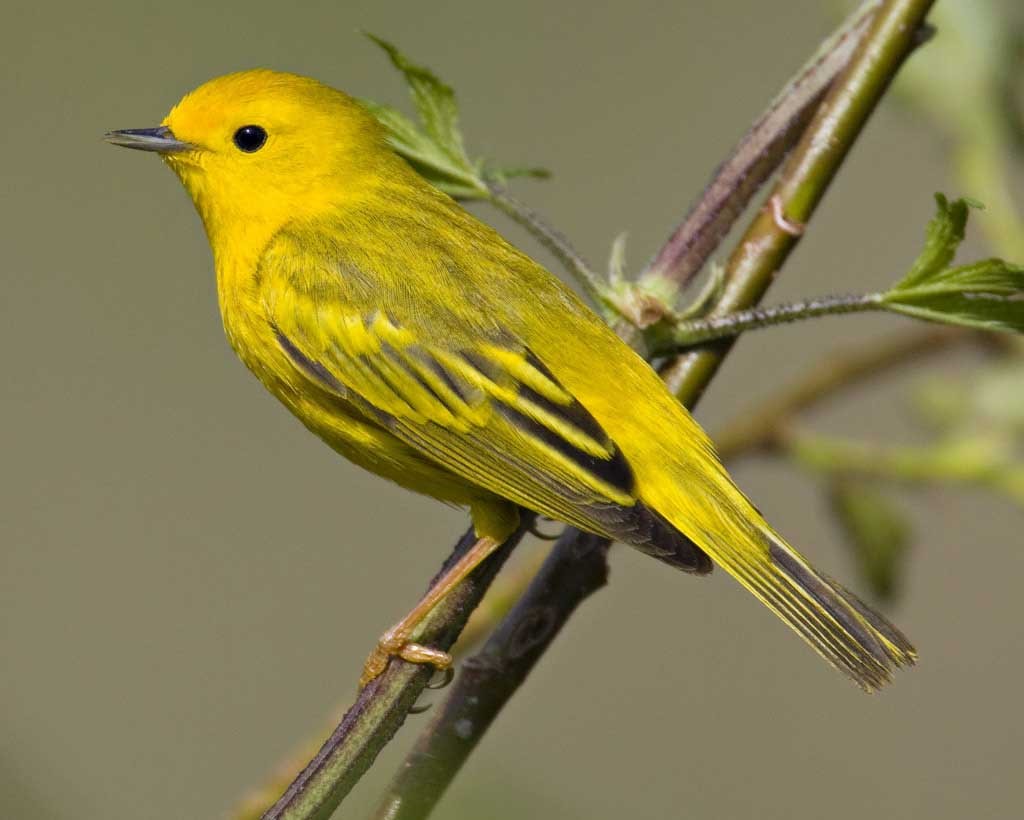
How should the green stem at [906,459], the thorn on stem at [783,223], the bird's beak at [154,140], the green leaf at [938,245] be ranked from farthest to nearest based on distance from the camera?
the bird's beak at [154,140] → the green stem at [906,459] → the thorn on stem at [783,223] → the green leaf at [938,245]

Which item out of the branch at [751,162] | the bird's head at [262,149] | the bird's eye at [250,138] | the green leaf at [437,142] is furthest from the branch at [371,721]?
the bird's eye at [250,138]

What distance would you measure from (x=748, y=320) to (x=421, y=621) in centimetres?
65

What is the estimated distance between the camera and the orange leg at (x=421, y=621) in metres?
1.92

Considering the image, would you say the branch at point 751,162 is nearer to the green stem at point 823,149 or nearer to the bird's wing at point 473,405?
the green stem at point 823,149

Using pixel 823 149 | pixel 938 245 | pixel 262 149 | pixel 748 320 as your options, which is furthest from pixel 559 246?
pixel 262 149

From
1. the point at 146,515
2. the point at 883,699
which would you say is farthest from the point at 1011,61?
the point at 146,515

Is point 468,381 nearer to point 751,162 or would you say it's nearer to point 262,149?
point 751,162

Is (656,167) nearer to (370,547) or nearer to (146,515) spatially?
(370,547)

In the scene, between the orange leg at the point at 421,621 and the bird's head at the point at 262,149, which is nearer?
the orange leg at the point at 421,621

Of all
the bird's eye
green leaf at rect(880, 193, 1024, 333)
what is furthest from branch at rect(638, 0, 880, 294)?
the bird's eye

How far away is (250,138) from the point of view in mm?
3391

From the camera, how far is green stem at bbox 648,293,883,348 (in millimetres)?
2047

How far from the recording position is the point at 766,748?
238 inches

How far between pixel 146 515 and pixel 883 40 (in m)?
5.61
